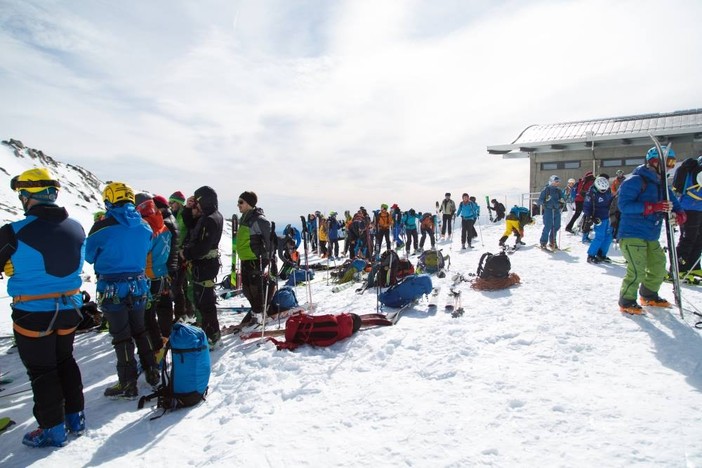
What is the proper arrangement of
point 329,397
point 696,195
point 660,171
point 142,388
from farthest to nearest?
point 696,195 < point 660,171 < point 142,388 < point 329,397

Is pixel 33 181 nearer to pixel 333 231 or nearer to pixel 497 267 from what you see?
pixel 497 267

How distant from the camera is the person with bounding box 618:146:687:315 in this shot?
→ 503cm

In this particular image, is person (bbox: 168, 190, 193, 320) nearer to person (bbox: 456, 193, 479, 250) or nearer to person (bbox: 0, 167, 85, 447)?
person (bbox: 0, 167, 85, 447)

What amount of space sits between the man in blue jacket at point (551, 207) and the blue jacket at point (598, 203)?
2.66 ft

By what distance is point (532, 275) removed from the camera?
8.29 m

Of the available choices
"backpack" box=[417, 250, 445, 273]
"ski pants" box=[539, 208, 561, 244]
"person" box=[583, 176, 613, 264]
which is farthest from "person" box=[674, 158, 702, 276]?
"backpack" box=[417, 250, 445, 273]

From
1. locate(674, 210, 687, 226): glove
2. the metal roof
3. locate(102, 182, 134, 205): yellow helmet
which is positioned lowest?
locate(674, 210, 687, 226): glove

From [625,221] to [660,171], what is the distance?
2.58ft

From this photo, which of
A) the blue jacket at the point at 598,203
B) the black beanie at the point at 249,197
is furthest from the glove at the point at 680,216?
the black beanie at the point at 249,197

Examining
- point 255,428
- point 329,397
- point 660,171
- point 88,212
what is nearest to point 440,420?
point 329,397

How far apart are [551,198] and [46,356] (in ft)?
38.0

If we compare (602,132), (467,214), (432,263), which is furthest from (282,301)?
(602,132)

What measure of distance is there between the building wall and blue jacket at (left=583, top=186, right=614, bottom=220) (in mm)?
16428

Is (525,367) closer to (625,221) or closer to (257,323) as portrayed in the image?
(625,221)
